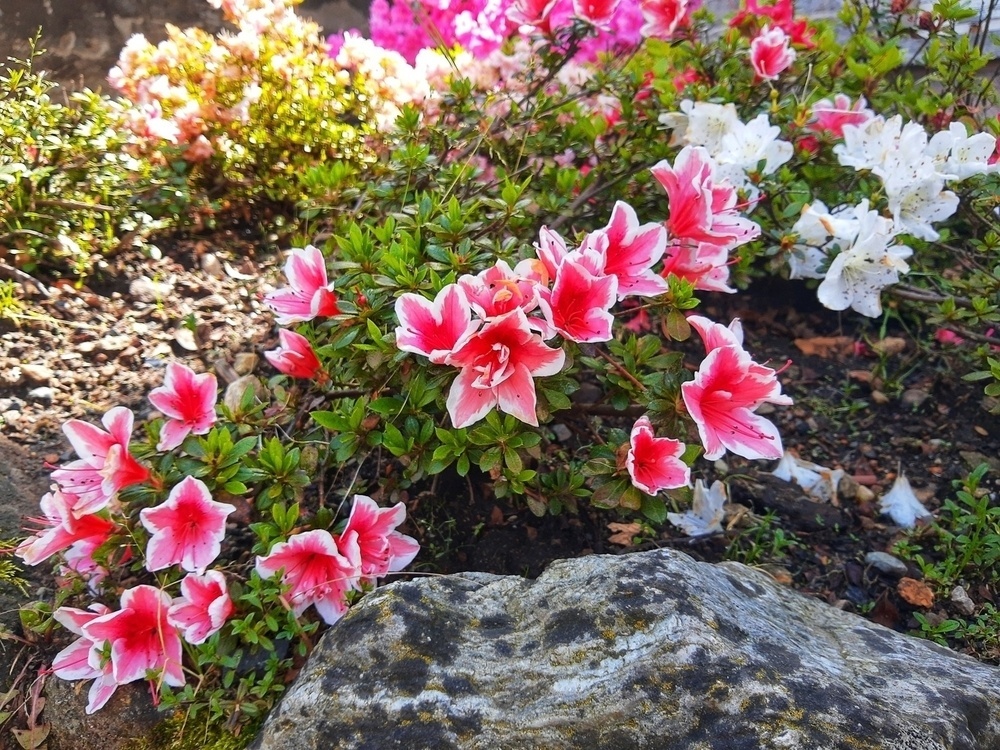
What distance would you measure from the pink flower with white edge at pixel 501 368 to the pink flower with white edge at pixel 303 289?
0.46 m

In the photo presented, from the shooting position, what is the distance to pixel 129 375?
2.54 meters

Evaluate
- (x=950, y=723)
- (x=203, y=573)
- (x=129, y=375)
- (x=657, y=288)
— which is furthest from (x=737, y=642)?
(x=129, y=375)

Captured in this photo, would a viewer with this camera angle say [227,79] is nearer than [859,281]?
No

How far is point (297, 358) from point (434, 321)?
0.52 metres

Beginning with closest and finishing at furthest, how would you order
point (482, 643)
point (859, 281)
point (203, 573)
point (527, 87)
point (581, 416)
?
point (482, 643)
point (203, 573)
point (581, 416)
point (859, 281)
point (527, 87)

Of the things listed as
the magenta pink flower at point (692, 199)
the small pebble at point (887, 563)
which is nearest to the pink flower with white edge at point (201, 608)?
the magenta pink flower at point (692, 199)

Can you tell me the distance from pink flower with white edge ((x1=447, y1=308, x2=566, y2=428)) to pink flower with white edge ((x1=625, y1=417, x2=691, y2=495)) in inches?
8.1

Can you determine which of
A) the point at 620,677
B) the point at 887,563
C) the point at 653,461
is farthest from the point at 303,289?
the point at 887,563

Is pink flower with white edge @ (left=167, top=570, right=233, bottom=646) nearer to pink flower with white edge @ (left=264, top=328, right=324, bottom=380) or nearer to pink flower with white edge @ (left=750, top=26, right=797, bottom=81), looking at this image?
pink flower with white edge @ (left=264, top=328, right=324, bottom=380)

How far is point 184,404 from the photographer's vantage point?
159cm

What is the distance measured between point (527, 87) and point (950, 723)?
7.69 feet

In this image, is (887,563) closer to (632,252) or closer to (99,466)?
(632,252)

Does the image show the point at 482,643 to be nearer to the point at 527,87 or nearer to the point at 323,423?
the point at 323,423

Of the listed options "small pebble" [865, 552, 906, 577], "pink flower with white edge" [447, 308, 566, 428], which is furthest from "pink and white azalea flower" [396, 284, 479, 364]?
"small pebble" [865, 552, 906, 577]
